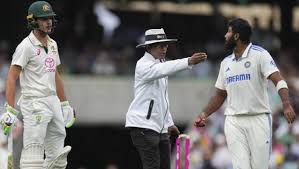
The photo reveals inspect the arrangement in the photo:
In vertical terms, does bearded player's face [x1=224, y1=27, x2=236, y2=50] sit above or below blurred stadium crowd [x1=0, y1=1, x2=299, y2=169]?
above

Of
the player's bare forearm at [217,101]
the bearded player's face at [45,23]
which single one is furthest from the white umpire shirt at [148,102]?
the bearded player's face at [45,23]

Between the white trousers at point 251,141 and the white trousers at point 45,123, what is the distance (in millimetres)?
1991

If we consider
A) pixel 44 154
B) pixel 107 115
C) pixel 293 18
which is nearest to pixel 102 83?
pixel 107 115

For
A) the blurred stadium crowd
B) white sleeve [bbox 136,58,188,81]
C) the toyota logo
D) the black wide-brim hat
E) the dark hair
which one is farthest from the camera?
the blurred stadium crowd

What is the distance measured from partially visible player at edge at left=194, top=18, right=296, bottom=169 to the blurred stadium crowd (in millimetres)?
6563

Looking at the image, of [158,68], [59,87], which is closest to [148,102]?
[158,68]

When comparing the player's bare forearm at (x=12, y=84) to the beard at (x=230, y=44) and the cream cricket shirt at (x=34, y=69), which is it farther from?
the beard at (x=230, y=44)

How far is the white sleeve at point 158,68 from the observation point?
10723mm

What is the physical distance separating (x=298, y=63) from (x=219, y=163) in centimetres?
679

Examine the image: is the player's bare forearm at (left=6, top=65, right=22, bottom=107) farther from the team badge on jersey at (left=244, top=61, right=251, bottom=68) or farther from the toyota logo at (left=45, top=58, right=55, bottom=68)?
the team badge on jersey at (left=244, top=61, right=251, bottom=68)

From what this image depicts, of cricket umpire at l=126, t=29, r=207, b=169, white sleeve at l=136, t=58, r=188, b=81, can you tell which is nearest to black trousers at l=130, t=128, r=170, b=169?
cricket umpire at l=126, t=29, r=207, b=169

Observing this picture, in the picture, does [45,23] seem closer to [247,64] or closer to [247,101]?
[247,64]

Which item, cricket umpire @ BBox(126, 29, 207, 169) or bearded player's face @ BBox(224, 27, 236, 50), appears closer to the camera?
cricket umpire @ BBox(126, 29, 207, 169)

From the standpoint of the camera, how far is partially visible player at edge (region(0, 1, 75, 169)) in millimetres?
10953
